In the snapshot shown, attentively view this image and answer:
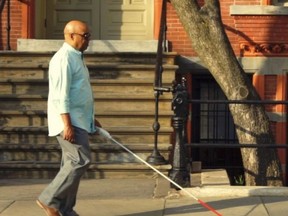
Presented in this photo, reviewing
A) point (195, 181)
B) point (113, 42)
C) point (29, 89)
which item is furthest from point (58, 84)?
point (113, 42)

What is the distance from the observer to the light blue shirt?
5.75 m

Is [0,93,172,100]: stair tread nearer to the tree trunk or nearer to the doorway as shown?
the tree trunk

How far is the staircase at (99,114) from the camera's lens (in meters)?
8.58

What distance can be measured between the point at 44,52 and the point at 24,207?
14.1 ft

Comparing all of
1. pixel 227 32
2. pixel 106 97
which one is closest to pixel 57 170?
pixel 106 97

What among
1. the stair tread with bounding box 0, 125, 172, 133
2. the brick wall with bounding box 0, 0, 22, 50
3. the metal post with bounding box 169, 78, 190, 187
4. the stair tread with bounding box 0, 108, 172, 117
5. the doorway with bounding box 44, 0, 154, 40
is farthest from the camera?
the doorway with bounding box 44, 0, 154, 40

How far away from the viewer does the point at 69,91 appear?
19.0 ft

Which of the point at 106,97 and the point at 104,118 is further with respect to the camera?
the point at 106,97

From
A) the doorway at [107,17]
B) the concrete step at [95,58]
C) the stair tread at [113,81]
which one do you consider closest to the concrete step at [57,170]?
the stair tread at [113,81]

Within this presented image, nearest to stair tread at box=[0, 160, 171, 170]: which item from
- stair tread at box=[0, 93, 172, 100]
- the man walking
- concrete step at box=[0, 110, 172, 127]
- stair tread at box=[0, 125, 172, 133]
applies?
stair tread at box=[0, 125, 172, 133]

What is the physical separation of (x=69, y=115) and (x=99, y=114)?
360 cm

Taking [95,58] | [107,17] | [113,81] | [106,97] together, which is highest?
[107,17]

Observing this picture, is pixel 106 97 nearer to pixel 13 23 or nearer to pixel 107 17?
pixel 13 23

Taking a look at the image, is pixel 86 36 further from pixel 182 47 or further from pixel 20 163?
pixel 182 47
